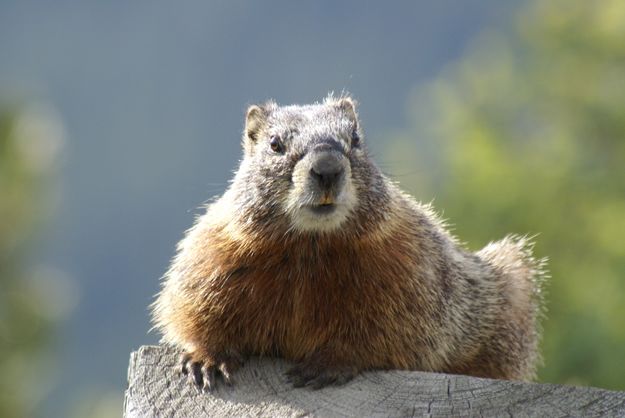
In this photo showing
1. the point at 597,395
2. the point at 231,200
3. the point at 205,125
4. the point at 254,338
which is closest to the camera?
the point at 597,395

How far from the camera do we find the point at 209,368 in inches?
190

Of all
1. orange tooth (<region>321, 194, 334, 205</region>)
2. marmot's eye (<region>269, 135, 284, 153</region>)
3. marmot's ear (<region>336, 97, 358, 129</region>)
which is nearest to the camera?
orange tooth (<region>321, 194, 334, 205</region>)

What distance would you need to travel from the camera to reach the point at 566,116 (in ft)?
90.5

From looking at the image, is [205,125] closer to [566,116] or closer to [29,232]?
[566,116]

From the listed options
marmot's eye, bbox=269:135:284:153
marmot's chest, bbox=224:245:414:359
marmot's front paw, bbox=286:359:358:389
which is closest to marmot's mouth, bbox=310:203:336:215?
marmot's chest, bbox=224:245:414:359

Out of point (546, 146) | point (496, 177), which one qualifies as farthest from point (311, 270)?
point (546, 146)

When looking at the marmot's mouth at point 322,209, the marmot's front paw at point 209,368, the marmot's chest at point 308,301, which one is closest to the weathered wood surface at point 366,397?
the marmot's front paw at point 209,368

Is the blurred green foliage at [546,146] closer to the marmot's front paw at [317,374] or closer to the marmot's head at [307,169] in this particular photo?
the marmot's head at [307,169]

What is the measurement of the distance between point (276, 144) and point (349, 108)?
580 millimetres

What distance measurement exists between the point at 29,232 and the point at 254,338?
11581 millimetres

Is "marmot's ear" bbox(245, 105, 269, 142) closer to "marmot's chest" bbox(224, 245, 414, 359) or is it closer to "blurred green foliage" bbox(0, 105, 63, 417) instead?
"marmot's chest" bbox(224, 245, 414, 359)

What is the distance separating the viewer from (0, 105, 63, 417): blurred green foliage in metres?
16.1

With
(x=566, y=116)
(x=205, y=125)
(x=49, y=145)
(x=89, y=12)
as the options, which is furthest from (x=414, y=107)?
(x=89, y=12)

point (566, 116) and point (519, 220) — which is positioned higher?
point (566, 116)
